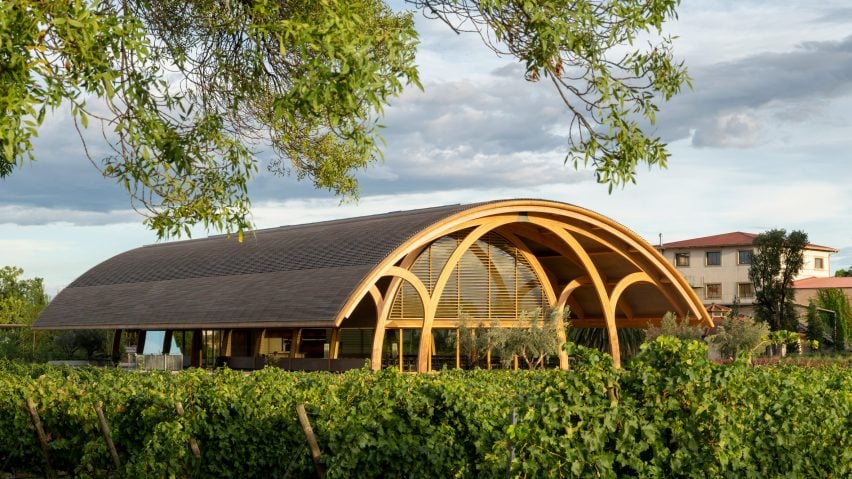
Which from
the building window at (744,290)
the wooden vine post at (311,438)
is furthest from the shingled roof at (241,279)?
the building window at (744,290)

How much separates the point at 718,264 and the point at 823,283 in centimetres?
814

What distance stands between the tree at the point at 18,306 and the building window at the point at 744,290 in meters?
47.3

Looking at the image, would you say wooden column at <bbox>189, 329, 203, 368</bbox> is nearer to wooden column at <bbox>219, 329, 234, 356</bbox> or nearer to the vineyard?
wooden column at <bbox>219, 329, 234, 356</bbox>

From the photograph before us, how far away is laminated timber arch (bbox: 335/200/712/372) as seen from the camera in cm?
2933

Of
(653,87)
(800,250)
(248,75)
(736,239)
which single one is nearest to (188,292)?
(248,75)

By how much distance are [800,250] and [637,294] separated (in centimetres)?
2067

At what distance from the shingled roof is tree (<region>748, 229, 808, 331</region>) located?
93.5ft

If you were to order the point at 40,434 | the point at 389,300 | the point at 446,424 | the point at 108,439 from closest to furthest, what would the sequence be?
the point at 446,424
the point at 108,439
the point at 40,434
the point at 389,300

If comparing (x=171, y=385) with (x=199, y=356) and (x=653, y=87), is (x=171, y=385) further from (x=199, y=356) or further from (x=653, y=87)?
(x=199, y=356)

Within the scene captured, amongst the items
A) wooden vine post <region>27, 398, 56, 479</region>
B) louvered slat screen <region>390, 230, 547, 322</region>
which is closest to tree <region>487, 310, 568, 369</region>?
louvered slat screen <region>390, 230, 547, 322</region>

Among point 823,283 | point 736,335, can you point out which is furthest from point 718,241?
point 736,335

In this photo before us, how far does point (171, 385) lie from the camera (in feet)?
39.3

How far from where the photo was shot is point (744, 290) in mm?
74062

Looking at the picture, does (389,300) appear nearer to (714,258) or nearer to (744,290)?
(744,290)
